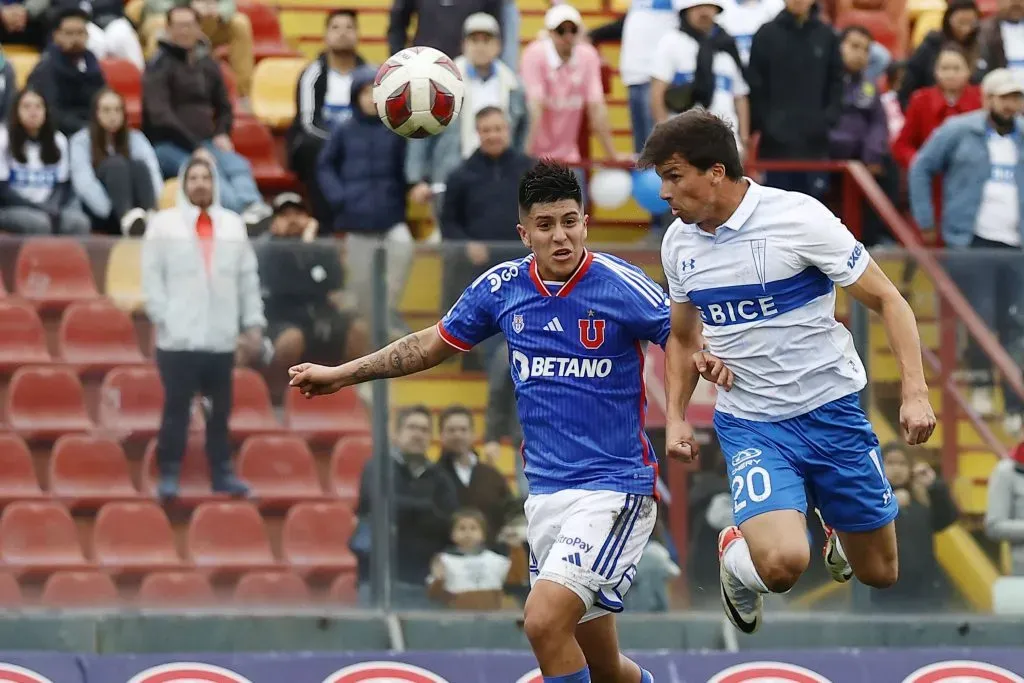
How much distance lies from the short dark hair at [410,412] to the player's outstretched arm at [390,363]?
2.59 m

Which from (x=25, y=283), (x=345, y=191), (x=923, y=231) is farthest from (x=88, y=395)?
(x=923, y=231)

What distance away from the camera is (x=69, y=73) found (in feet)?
46.5

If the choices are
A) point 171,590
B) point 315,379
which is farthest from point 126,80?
point 315,379

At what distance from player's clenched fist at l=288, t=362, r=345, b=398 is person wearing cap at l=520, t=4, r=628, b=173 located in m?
6.26

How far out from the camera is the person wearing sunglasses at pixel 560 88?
14.7m

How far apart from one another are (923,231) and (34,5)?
6.76 m

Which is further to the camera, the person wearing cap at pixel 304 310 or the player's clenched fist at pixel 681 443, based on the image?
the person wearing cap at pixel 304 310

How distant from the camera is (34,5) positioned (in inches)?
617

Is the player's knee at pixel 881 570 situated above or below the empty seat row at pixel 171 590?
above

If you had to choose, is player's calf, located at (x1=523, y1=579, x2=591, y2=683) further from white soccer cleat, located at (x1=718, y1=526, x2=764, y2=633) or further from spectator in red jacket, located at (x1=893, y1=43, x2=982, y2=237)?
spectator in red jacket, located at (x1=893, y1=43, x2=982, y2=237)

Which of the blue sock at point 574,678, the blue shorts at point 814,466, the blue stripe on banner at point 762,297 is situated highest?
the blue stripe on banner at point 762,297

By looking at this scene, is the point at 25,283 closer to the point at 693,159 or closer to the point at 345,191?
the point at 345,191

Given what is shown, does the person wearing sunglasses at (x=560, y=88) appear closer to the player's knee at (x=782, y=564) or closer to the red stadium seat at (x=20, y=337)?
the red stadium seat at (x=20, y=337)

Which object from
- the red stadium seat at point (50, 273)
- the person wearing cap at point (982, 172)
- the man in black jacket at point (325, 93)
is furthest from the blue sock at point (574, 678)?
the man in black jacket at point (325, 93)
